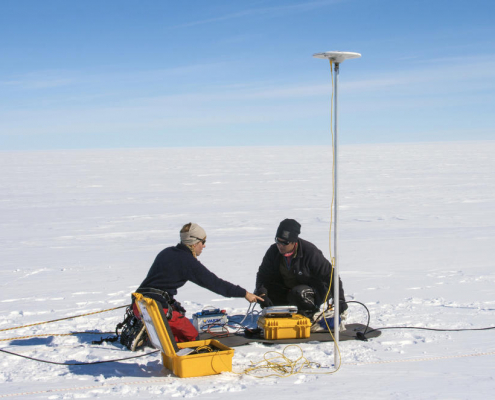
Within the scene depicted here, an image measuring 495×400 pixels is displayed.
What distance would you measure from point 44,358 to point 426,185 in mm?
18448

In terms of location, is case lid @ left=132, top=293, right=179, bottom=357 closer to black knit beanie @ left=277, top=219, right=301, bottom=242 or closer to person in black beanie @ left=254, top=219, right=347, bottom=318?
person in black beanie @ left=254, top=219, right=347, bottom=318

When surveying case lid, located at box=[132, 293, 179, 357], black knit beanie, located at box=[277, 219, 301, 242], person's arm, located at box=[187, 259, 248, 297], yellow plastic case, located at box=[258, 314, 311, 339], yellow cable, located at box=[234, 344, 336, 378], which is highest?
black knit beanie, located at box=[277, 219, 301, 242]

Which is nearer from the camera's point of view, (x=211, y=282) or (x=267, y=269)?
(x=211, y=282)

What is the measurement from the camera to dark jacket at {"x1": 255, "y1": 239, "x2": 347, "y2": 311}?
525cm

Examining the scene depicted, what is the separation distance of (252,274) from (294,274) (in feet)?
8.20

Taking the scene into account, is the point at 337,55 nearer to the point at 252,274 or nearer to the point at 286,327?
the point at 286,327

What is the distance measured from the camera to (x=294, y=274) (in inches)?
214

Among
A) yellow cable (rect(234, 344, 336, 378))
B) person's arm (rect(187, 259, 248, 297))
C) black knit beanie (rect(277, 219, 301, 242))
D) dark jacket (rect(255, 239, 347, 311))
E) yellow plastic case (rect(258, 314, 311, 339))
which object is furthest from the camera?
dark jacket (rect(255, 239, 347, 311))

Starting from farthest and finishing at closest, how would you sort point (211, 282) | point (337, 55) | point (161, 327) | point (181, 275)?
point (181, 275) → point (211, 282) → point (161, 327) → point (337, 55)

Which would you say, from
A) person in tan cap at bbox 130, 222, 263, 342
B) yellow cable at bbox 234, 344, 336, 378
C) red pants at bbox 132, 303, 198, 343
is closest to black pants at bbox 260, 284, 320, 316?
person in tan cap at bbox 130, 222, 263, 342

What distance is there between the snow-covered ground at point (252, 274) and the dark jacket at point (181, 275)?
0.55 meters

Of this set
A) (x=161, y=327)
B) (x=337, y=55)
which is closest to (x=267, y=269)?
(x=161, y=327)

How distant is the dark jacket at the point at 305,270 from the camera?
525cm

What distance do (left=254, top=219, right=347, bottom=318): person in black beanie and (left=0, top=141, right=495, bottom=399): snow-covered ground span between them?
1.95ft
